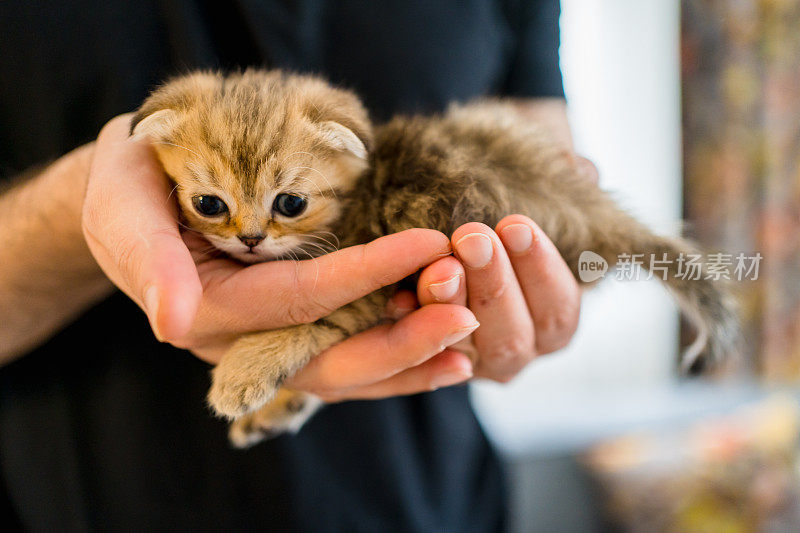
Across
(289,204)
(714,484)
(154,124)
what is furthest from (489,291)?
(714,484)

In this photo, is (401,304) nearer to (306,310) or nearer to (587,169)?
(306,310)

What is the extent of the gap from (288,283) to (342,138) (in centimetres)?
29

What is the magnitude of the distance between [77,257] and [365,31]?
2.56 feet

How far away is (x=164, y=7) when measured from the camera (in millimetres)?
1094

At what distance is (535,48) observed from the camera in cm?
134

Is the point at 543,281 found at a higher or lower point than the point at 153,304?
lower

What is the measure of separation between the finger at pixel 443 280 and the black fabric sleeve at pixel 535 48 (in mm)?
747

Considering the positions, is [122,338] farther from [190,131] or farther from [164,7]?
[164,7]

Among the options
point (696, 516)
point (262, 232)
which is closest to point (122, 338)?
point (262, 232)

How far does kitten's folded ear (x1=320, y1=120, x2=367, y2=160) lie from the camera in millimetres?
947

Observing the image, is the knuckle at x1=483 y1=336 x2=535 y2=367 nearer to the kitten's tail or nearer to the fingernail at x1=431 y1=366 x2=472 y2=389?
the fingernail at x1=431 y1=366 x2=472 y2=389

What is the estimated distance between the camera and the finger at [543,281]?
85cm

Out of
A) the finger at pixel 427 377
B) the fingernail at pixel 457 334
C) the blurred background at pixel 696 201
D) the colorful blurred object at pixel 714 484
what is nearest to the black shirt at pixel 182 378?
the finger at pixel 427 377

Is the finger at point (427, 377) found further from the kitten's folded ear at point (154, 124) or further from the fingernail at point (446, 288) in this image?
the kitten's folded ear at point (154, 124)
